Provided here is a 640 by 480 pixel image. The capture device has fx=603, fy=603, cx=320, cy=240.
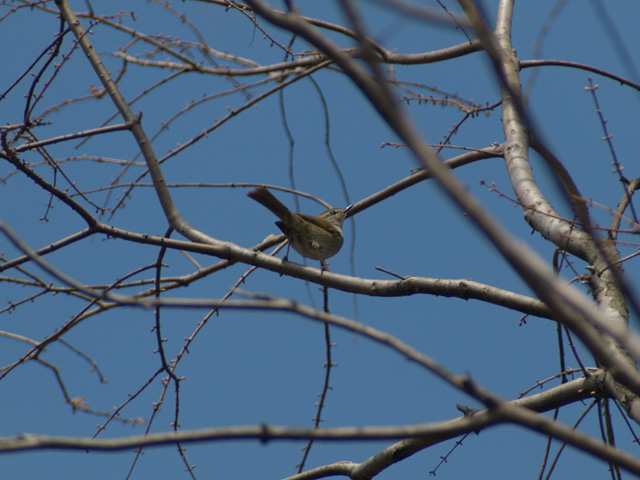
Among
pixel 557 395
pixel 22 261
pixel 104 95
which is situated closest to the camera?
pixel 557 395

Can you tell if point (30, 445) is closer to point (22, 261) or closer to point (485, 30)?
point (485, 30)

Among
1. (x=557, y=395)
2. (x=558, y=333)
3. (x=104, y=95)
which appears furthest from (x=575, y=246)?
(x=104, y=95)

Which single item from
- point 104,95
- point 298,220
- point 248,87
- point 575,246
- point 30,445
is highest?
point 104,95

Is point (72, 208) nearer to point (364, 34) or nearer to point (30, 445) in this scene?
point (30, 445)

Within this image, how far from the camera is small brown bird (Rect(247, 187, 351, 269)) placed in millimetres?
4609

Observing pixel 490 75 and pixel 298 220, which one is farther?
pixel 298 220

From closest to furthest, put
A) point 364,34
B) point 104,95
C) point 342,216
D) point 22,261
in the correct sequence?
point 364,34 → point 22,261 → point 104,95 → point 342,216

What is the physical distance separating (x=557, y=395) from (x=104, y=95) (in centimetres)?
374

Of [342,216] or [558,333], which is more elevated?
[342,216]

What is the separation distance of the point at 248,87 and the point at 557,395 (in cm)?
277

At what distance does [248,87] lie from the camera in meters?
4.20

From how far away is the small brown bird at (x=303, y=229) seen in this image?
4.61 meters

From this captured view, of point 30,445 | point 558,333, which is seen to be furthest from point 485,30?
point 558,333

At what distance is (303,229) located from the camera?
4809 millimetres
